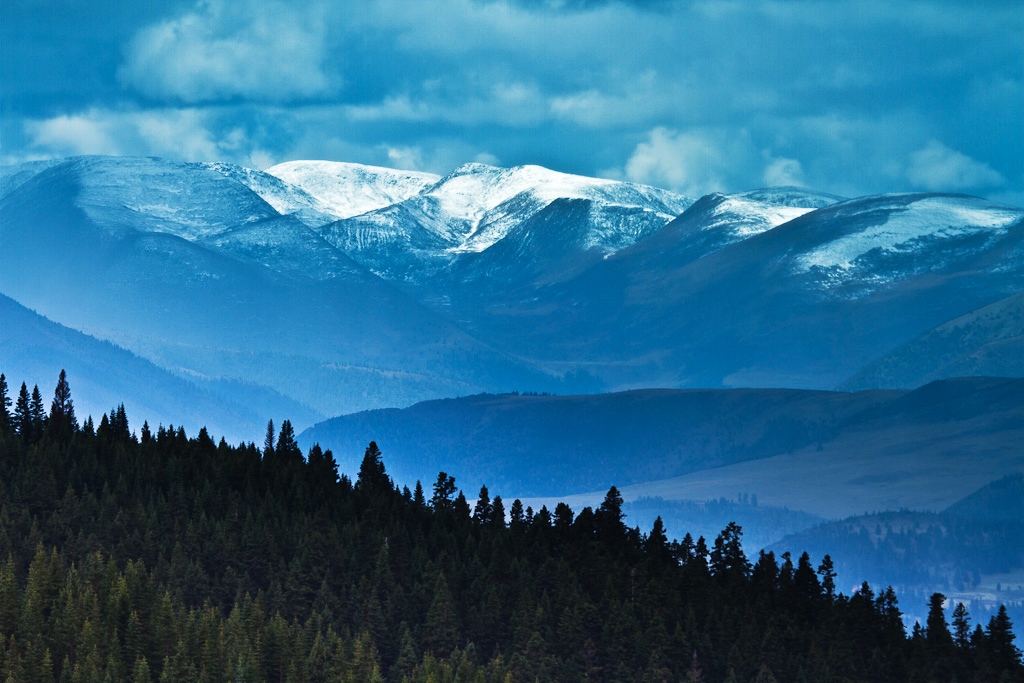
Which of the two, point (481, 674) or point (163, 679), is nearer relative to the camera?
point (163, 679)

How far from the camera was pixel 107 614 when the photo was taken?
197375 millimetres

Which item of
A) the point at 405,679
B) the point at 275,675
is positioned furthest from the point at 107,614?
the point at 405,679

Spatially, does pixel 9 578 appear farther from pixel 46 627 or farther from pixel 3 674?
pixel 3 674

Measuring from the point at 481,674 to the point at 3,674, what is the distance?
49.7 metres

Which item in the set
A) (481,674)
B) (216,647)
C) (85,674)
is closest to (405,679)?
(481,674)

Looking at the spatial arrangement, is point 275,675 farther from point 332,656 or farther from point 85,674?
point 85,674

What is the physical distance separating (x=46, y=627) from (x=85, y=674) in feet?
52.1

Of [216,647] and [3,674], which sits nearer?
[3,674]

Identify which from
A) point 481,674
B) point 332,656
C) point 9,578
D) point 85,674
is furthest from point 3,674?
point 481,674

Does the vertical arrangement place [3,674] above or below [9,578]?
below

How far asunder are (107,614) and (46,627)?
10.0 meters

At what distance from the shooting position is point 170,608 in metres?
197

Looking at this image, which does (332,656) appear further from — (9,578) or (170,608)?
(9,578)

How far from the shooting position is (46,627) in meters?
188
